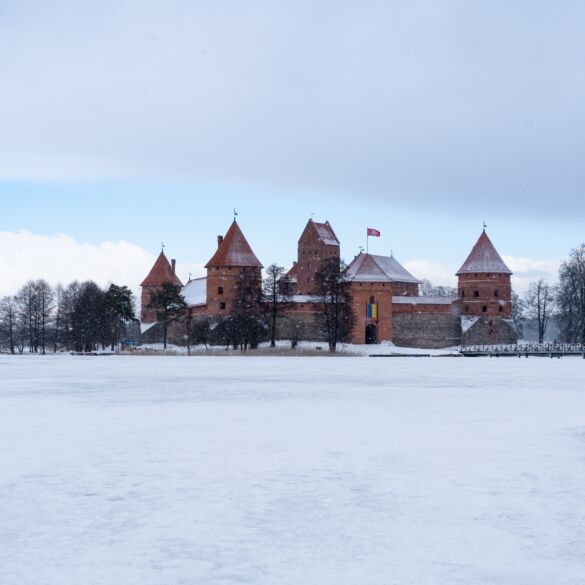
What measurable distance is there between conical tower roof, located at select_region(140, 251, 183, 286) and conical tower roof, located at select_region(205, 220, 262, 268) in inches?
574

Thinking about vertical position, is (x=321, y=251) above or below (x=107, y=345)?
above

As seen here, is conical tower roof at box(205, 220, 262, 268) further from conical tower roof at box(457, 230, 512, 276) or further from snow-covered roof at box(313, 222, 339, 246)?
conical tower roof at box(457, 230, 512, 276)

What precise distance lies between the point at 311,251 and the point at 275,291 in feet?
61.4

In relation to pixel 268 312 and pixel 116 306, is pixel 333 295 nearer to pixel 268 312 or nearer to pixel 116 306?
pixel 268 312

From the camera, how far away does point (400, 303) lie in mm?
73062

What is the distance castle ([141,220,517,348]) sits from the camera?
71500mm

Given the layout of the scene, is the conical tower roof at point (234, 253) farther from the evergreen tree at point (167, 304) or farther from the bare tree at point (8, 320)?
the bare tree at point (8, 320)

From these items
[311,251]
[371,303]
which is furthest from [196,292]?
[371,303]

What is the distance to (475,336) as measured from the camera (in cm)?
7331
